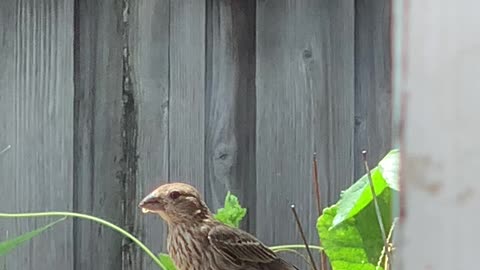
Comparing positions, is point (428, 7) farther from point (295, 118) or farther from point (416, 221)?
point (295, 118)

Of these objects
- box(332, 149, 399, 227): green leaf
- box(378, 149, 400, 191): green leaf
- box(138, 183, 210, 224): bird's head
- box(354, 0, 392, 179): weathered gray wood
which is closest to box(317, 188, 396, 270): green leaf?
box(332, 149, 399, 227): green leaf

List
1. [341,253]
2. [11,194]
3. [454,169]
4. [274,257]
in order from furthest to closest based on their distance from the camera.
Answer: [11,194], [274,257], [341,253], [454,169]

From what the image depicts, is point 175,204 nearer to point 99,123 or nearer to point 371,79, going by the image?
point 99,123

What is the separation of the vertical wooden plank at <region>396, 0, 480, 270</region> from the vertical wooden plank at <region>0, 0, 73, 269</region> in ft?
6.40

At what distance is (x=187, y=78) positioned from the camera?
7.53 feet

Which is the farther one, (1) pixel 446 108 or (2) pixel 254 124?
(2) pixel 254 124

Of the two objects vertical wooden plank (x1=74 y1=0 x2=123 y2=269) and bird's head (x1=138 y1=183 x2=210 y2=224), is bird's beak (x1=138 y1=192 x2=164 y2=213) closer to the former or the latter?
bird's head (x1=138 y1=183 x2=210 y2=224)

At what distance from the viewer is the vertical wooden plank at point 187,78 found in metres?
2.29

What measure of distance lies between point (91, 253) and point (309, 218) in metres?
0.49

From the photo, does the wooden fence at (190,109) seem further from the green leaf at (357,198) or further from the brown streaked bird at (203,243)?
the green leaf at (357,198)

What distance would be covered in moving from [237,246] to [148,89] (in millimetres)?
515

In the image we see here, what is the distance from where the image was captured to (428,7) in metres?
0.36

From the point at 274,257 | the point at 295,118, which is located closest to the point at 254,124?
the point at 295,118

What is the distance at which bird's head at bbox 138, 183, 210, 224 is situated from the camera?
1.80 m
